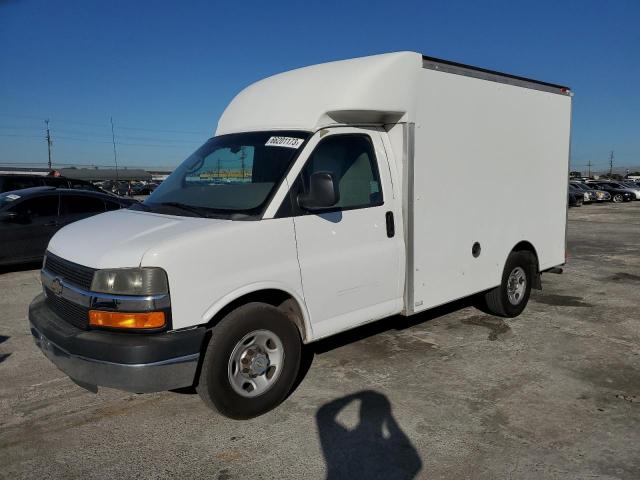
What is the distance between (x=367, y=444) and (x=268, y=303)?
126cm

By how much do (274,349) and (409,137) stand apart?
2224mm

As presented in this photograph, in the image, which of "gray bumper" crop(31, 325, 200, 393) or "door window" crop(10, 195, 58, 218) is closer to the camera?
"gray bumper" crop(31, 325, 200, 393)

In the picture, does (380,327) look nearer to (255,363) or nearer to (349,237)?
A: (349,237)

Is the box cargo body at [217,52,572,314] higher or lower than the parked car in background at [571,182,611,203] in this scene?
higher

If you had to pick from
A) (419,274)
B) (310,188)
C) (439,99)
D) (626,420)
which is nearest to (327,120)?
(310,188)

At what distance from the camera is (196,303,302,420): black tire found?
350cm

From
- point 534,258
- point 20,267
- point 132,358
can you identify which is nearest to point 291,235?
point 132,358

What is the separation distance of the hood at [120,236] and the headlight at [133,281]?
48mm

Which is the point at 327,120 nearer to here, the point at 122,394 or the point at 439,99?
the point at 439,99

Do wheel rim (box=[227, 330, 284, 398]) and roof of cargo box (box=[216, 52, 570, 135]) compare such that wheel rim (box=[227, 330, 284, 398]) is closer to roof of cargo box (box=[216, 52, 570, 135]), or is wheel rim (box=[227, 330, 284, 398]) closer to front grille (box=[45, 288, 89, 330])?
front grille (box=[45, 288, 89, 330])

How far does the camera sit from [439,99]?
16.1 feet

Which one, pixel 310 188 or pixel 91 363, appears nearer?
pixel 91 363

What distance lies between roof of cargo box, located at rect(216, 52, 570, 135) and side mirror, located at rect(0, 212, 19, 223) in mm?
6009

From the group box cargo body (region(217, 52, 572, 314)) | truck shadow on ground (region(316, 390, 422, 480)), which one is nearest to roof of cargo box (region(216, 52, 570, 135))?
box cargo body (region(217, 52, 572, 314))
